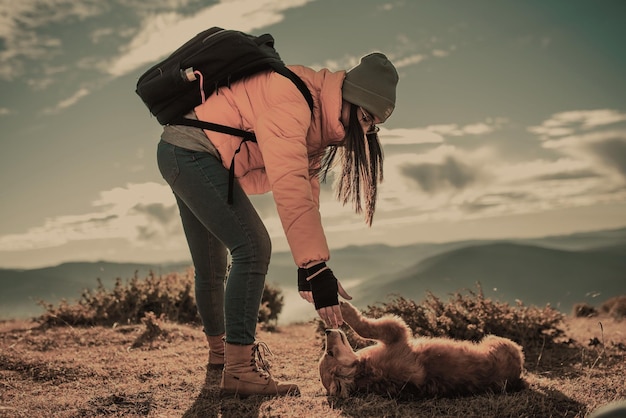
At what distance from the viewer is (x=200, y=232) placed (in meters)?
4.81

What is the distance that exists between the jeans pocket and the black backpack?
190 millimetres

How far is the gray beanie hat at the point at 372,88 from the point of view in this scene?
414 cm

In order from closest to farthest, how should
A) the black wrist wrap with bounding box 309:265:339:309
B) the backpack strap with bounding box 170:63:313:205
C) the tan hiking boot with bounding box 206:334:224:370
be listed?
the black wrist wrap with bounding box 309:265:339:309 → the backpack strap with bounding box 170:63:313:205 → the tan hiking boot with bounding box 206:334:224:370

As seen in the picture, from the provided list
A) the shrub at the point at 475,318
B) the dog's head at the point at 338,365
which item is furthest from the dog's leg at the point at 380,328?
the shrub at the point at 475,318

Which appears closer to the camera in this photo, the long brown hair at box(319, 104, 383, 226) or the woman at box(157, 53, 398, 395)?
the woman at box(157, 53, 398, 395)

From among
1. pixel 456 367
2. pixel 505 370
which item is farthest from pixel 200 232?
pixel 505 370

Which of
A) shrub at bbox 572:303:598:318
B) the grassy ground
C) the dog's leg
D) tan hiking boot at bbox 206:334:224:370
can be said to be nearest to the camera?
the grassy ground

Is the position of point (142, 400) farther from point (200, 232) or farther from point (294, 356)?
point (294, 356)

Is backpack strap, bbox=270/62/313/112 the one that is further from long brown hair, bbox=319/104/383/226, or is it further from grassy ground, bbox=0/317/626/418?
grassy ground, bbox=0/317/626/418

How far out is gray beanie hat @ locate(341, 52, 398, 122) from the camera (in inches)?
163

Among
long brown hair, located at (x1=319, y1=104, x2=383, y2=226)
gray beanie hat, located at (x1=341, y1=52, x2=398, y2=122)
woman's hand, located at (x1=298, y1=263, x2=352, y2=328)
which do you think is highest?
gray beanie hat, located at (x1=341, y1=52, x2=398, y2=122)

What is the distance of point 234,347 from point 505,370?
1.94m

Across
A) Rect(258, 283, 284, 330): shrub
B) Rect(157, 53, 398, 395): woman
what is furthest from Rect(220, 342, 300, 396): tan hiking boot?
Rect(258, 283, 284, 330): shrub

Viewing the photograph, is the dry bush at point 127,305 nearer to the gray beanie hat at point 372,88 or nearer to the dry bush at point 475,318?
the dry bush at point 475,318
